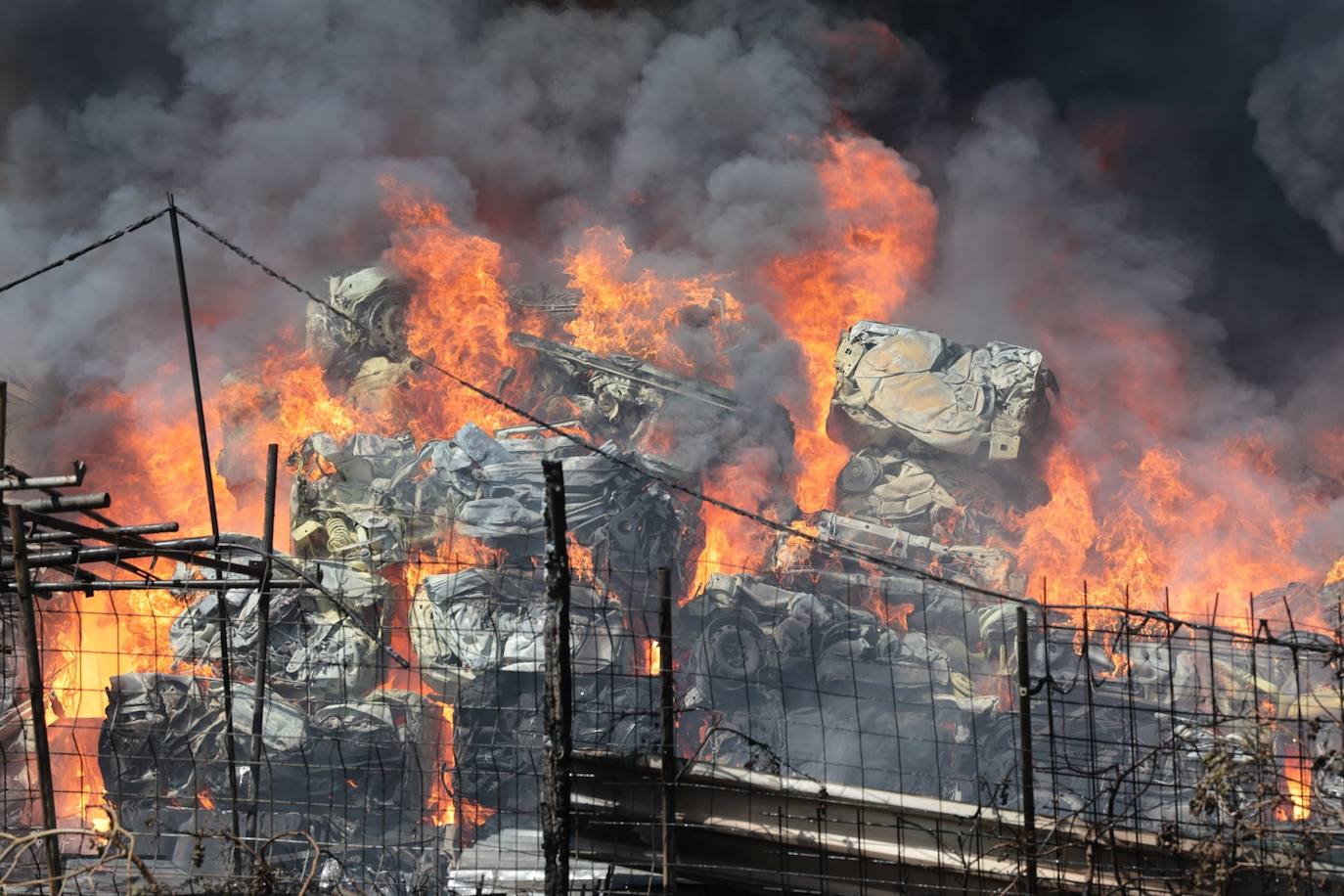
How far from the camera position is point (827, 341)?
28.7 metres

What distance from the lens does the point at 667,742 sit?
714cm

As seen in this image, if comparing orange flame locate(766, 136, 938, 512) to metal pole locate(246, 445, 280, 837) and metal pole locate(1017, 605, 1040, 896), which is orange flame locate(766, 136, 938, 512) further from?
metal pole locate(1017, 605, 1040, 896)

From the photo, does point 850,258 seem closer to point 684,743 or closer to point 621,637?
point 684,743

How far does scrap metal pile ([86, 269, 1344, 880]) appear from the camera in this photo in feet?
48.5

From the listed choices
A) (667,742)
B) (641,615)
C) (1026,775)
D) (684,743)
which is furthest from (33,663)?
(684,743)

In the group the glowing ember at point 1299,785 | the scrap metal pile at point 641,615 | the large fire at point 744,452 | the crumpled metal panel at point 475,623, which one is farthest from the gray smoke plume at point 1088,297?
the crumpled metal panel at point 475,623

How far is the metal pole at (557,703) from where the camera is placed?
21.4ft

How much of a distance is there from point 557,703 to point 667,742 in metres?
0.84

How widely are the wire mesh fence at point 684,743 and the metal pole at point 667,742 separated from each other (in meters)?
0.03

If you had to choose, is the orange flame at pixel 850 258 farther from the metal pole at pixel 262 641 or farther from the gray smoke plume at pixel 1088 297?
the metal pole at pixel 262 641

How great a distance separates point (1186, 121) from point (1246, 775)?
28.8 m

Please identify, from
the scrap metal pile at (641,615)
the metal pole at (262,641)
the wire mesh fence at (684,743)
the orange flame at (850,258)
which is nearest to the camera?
the wire mesh fence at (684,743)

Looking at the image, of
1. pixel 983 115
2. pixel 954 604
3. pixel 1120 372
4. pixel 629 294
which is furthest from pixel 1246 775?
pixel 983 115

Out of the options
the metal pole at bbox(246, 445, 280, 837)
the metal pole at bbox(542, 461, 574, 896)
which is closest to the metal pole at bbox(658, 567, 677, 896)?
the metal pole at bbox(542, 461, 574, 896)
